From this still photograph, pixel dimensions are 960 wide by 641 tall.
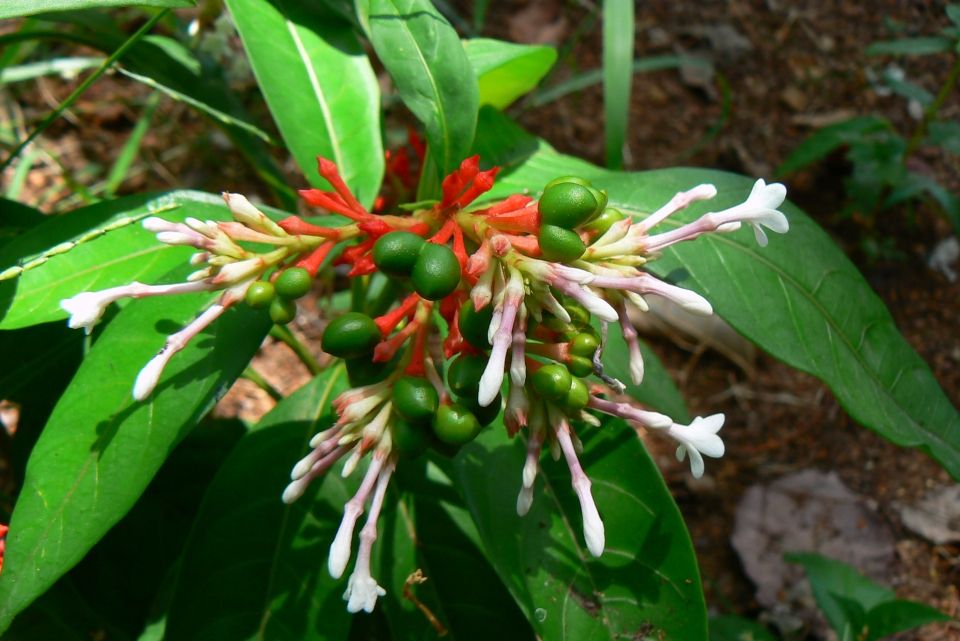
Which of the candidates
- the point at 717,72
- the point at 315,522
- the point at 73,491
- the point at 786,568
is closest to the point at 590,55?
the point at 717,72

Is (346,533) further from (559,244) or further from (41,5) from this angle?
(41,5)

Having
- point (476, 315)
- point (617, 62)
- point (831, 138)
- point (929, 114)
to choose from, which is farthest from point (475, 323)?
point (929, 114)

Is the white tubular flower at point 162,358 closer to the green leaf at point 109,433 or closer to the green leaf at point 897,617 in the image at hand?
the green leaf at point 109,433

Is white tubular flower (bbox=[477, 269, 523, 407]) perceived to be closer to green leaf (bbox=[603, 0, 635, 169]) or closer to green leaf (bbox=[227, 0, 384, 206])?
green leaf (bbox=[227, 0, 384, 206])

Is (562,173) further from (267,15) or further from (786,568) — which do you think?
(786,568)

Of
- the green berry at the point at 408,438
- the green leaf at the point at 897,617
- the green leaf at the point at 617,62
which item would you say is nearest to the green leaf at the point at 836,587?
the green leaf at the point at 897,617

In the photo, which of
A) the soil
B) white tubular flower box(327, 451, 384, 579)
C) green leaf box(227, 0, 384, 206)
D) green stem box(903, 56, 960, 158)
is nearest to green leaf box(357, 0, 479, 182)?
green leaf box(227, 0, 384, 206)
